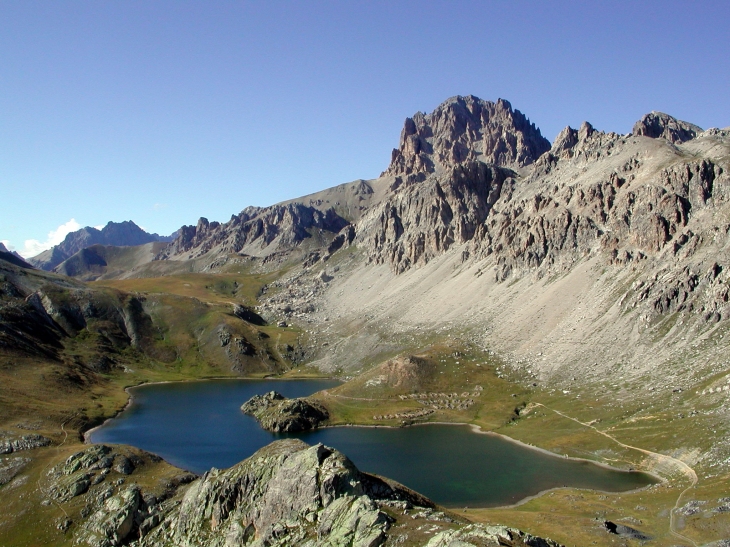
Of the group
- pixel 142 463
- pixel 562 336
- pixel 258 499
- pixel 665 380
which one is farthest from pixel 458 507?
pixel 562 336

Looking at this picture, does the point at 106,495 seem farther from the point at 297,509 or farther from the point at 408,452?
the point at 408,452

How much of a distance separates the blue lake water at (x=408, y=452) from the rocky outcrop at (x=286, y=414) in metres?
2.86

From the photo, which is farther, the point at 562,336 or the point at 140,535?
the point at 562,336

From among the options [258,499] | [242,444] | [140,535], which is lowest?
[242,444]

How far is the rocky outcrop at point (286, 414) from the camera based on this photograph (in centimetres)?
14600

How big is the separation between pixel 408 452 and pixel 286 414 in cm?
4031

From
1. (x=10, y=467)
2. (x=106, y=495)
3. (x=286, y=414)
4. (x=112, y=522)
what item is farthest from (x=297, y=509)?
(x=286, y=414)

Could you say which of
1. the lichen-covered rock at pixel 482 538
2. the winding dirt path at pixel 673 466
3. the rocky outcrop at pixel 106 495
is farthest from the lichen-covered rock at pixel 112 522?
the winding dirt path at pixel 673 466

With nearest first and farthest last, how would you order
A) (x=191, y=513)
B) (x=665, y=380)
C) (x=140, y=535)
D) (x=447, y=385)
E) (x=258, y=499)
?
(x=258, y=499)
(x=191, y=513)
(x=140, y=535)
(x=665, y=380)
(x=447, y=385)

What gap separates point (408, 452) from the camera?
405 ft

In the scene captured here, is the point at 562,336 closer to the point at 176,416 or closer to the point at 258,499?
the point at 176,416

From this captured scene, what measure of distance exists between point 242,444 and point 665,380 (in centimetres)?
10006

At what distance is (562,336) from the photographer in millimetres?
168500

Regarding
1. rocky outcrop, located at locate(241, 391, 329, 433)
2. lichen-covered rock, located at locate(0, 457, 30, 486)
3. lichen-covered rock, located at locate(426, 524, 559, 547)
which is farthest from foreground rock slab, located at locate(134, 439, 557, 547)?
rocky outcrop, located at locate(241, 391, 329, 433)
